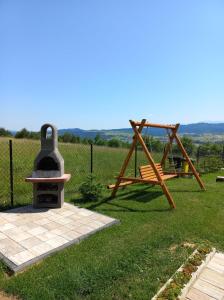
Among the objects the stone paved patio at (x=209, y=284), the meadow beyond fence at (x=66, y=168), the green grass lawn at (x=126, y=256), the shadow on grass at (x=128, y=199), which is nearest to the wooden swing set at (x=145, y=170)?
the shadow on grass at (x=128, y=199)

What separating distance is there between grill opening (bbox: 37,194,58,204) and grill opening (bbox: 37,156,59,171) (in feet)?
1.93

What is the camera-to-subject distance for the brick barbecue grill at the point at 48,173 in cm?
527

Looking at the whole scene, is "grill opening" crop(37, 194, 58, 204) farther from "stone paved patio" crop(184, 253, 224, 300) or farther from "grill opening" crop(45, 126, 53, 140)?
"stone paved patio" crop(184, 253, 224, 300)

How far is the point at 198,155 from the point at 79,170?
592cm

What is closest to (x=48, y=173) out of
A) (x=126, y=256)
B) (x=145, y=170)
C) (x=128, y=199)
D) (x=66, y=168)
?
(x=128, y=199)

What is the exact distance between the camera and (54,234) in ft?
13.3

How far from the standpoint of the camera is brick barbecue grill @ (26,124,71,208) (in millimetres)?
5270

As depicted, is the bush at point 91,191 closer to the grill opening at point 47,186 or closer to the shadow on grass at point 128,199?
the shadow on grass at point 128,199

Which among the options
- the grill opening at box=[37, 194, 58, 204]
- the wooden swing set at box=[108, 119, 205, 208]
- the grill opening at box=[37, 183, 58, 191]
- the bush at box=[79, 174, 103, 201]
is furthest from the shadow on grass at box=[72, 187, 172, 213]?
the grill opening at box=[37, 183, 58, 191]

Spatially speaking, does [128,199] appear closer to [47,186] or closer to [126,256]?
[47,186]

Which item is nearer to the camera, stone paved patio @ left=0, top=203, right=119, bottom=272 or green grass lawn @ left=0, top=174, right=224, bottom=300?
green grass lawn @ left=0, top=174, right=224, bottom=300

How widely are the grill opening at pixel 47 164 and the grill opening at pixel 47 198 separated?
0.59 meters

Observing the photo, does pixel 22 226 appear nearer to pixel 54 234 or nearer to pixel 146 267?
pixel 54 234

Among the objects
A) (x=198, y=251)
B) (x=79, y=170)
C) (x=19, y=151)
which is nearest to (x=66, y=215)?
(x=198, y=251)
